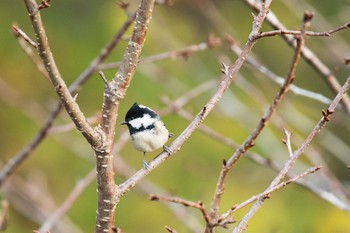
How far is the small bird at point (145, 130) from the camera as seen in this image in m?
2.18

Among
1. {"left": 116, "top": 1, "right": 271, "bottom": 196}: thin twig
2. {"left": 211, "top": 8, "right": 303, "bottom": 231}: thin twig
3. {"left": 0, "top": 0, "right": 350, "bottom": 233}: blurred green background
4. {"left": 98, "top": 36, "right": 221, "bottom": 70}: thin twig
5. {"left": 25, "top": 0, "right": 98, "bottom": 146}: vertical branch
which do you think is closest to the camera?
{"left": 25, "top": 0, "right": 98, "bottom": 146}: vertical branch

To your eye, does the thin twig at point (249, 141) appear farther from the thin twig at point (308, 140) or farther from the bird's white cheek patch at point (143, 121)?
the bird's white cheek patch at point (143, 121)

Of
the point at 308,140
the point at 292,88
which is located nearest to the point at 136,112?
the point at 292,88

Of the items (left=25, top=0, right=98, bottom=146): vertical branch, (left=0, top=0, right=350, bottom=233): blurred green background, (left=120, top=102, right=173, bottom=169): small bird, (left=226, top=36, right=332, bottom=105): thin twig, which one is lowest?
(left=25, top=0, right=98, bottom=146): vertical branch

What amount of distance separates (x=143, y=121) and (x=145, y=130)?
0.09m

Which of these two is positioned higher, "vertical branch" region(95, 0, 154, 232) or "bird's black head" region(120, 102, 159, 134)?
"bird's black head" region(120, 102, 159, 134)

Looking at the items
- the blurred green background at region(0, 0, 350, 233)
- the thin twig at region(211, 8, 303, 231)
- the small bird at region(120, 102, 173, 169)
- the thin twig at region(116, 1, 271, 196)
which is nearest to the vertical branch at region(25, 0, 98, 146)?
the thin twig at region(116, 1, 271, 196)

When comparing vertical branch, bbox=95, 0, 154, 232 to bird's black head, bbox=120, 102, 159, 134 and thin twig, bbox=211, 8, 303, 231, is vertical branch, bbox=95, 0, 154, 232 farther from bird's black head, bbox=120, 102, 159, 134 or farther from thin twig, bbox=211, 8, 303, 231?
bird's black head, bbox=120, 102, 159, 134

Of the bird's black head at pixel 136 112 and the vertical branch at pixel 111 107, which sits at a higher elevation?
the bird's black head at pixel 136 112

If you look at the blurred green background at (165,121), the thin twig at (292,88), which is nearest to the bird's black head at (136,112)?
the thin twig at (292,88)

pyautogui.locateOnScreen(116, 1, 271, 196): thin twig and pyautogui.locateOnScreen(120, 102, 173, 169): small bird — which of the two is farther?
pyautogui.locateOnScreen(120, 102, 173, 169): small bird

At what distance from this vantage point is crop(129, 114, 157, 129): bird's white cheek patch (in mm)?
2264

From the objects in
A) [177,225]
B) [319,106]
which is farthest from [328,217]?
[177,225]

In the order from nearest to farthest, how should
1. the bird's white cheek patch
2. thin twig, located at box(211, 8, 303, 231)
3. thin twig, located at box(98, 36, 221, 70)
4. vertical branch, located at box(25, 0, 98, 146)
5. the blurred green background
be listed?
vertical branch, located at box(25, 0, 98, 146)
thin twig, located at box(211, 8, 303, 231)
the bird's white cheek patch
thin twig, located at box(98, 36, 221, 70)
the blurred green background
